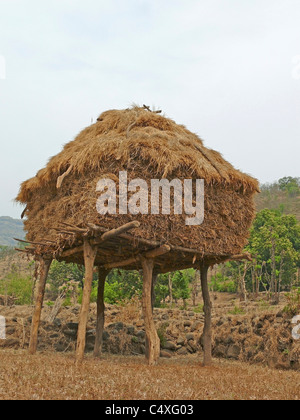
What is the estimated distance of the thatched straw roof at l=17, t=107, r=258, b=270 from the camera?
872 centimetres

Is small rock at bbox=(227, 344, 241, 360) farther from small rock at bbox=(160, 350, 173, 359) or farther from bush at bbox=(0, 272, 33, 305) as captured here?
bush at bbox=(0, 272, 33, 305)

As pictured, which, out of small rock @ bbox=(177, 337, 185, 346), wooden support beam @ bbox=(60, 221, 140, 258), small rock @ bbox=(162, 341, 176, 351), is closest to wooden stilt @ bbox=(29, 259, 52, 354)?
wooden support beam @ bbox=(60, 221, 140, 258)

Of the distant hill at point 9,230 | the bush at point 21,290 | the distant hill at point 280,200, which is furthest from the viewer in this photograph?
the distant hill at point 9,230

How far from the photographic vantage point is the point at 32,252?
10406mm

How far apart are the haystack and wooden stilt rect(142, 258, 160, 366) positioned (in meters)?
0.03

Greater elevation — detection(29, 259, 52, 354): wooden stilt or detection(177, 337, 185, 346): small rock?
detection(29, 259, 52, 354): wooden stilt

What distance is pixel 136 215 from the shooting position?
336 inches

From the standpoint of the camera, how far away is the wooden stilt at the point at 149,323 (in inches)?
354

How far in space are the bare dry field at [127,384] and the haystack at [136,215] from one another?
1.43m

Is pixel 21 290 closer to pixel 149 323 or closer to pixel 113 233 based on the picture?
pixel 149 323

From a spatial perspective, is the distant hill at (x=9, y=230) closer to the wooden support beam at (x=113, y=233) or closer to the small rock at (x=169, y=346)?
the small rock at (x=169, y=346)

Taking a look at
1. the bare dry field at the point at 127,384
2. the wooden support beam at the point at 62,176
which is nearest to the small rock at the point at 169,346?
the bare dry field at the point at 127,384

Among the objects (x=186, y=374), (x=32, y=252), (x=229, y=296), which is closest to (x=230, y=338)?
(x=186, y=374)
